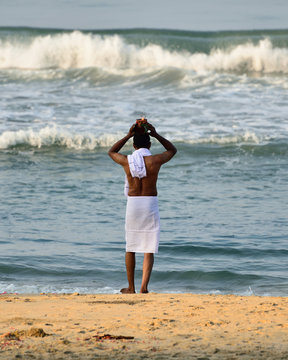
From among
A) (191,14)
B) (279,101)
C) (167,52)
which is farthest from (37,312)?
(191,14)

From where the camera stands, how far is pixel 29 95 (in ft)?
77.2

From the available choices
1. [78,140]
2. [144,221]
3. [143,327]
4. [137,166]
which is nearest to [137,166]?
[137,166]

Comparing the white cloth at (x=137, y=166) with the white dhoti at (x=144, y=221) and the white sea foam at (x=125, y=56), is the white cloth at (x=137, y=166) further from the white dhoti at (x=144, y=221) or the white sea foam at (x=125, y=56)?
the white sea foam at (x=125, y=56)

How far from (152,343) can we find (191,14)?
39.2 meters

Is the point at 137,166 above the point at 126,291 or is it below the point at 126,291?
above

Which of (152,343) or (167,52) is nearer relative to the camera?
(152,343)

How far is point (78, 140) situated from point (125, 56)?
16.6 metres

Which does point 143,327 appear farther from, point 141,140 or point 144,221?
point 141,140

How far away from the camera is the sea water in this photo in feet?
26.6

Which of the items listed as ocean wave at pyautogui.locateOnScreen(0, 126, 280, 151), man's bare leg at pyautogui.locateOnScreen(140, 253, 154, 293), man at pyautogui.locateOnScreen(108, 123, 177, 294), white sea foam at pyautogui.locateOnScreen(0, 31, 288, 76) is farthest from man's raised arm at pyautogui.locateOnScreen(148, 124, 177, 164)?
white sea foam at pyautogui.locateOnScreen(0, 31, 288, 76)

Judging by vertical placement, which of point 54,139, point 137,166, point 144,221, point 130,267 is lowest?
point 54,139

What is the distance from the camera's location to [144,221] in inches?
259

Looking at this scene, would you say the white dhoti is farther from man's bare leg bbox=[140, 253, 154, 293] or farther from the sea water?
the sea water

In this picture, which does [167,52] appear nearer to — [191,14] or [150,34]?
[150,34]
